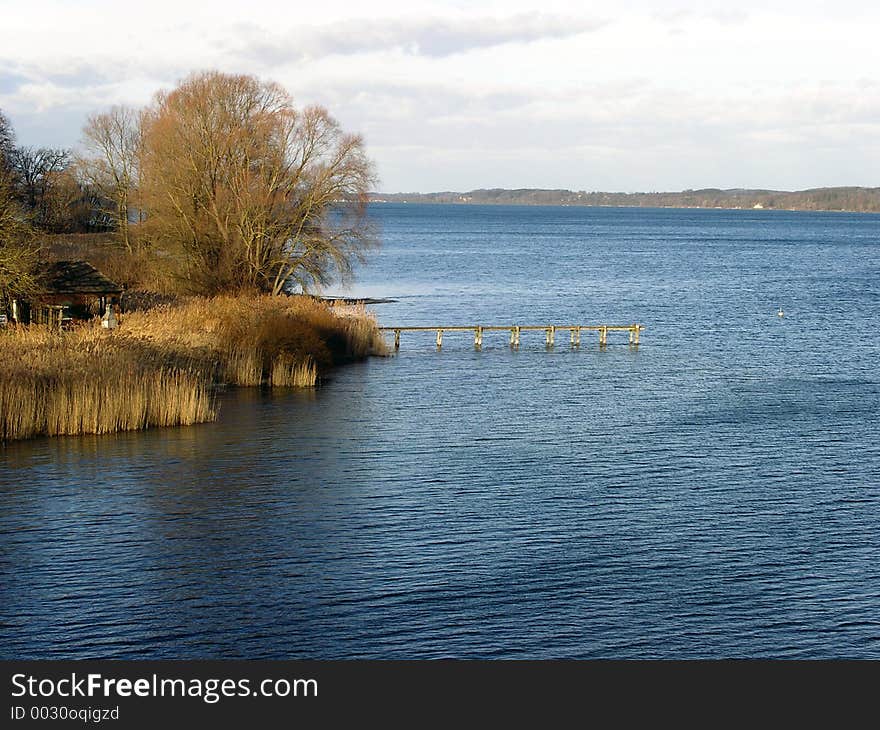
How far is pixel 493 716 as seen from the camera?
1547 centimetres

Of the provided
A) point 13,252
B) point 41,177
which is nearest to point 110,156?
point 41,177

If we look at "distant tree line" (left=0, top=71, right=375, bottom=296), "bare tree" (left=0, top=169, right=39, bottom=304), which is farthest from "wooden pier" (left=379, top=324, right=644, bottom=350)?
"bare tree" (left=0, top=169, right=39, bottom=304)

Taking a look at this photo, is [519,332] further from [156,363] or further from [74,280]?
[156,363]

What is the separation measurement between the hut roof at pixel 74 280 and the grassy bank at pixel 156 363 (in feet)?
7.67

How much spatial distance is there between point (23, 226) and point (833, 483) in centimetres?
2626

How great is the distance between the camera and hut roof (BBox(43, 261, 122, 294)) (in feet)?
148

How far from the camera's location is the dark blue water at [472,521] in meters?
18.7

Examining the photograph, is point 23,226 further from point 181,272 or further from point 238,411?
point 181,272

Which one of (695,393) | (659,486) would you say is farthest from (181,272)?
(659,486)

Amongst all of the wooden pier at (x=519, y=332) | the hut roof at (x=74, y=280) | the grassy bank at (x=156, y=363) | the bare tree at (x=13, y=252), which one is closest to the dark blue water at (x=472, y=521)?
the grassy bank at (x=156, y=363)

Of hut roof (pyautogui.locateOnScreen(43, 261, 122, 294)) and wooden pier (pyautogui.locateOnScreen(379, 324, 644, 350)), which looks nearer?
hut roof (pyautogui.locateOnScreen(43, 261, 122, 294))

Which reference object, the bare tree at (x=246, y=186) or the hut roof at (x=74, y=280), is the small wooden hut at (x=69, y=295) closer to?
the hut roof at (x=74, y=280)

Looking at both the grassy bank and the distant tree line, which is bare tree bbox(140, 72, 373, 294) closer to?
the distant tree line

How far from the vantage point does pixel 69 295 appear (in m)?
45.8
